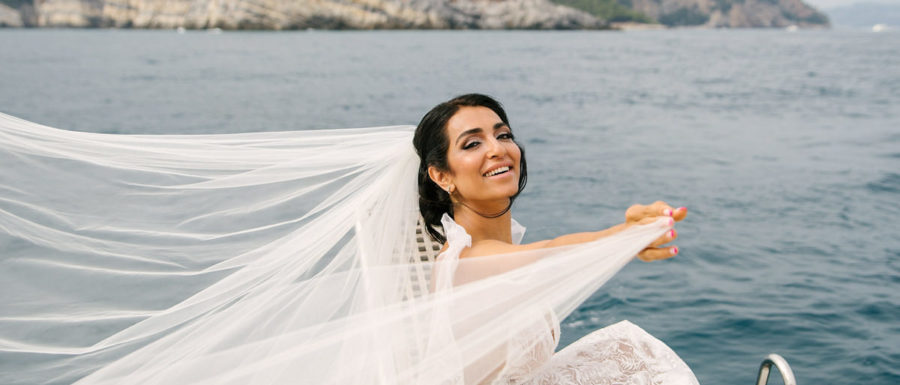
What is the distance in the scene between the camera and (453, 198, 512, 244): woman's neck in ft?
10.1

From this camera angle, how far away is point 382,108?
23891 mm

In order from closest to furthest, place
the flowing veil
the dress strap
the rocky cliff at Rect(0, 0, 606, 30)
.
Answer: the flowing veil → the dress strap → the rocky cliff at Rect(0, 0, 606, 30)

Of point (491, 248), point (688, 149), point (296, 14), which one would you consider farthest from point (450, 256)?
point (296, 14)

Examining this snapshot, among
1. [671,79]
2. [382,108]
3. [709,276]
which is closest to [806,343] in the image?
[709,276]

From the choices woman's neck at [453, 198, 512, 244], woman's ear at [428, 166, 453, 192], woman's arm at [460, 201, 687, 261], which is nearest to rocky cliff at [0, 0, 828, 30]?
woman's ear at [428, 166, 453, 192]

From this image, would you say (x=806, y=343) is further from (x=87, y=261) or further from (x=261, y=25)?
(x=261, y=25)

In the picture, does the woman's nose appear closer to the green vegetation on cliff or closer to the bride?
the bride

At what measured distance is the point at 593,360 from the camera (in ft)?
10.3

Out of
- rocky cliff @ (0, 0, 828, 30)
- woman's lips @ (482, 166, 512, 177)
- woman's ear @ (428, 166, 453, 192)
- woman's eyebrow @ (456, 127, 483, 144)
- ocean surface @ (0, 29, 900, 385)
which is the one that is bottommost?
ocean surface @ (0, 29, 900, 385)

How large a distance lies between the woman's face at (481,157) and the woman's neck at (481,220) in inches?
1.5

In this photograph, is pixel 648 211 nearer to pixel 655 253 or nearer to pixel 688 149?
pixel 655 253

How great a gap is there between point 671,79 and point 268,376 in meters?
31.1

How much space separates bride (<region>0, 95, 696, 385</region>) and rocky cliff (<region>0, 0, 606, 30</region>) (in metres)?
93.4

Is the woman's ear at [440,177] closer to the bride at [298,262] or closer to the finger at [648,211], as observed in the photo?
the bride at [298,262]
